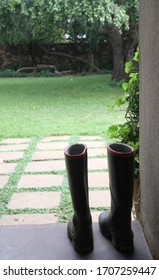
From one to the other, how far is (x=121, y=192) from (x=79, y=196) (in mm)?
143

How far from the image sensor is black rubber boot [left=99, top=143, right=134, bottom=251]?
4.25 feet

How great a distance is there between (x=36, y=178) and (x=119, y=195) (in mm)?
1324

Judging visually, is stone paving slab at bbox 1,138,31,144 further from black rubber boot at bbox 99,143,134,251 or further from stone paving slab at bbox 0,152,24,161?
black rubber boot at bbox 99,143,134,251

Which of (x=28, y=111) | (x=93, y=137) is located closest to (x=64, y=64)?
(x=28, y=111)

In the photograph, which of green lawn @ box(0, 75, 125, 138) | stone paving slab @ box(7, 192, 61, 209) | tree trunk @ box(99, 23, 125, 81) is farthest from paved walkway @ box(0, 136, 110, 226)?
tree trunk @ box(99, 23, 125, 81)

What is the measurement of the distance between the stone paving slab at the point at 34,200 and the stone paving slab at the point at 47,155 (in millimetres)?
785

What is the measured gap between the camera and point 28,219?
76.7 inches

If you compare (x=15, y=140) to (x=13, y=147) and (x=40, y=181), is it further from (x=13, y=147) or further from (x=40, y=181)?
(x=40, y=181)

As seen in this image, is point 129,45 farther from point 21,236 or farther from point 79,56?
point 21,236

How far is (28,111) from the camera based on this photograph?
18.5ft

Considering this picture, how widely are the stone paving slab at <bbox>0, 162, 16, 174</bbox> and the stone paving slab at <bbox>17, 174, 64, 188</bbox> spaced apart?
7.6 inches

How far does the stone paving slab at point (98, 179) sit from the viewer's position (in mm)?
2438

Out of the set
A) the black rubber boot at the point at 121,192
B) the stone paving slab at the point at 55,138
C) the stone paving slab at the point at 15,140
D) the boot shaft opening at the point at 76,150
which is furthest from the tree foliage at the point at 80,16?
the black rubber boot at the point at 121,192
